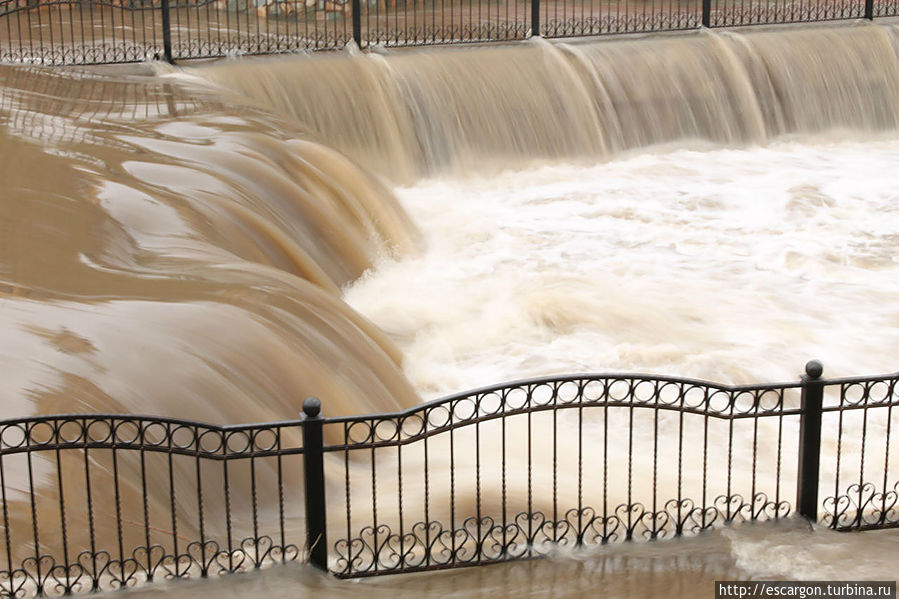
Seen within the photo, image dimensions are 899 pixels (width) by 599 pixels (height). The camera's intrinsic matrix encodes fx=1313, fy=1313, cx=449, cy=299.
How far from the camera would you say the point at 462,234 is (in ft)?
49.2

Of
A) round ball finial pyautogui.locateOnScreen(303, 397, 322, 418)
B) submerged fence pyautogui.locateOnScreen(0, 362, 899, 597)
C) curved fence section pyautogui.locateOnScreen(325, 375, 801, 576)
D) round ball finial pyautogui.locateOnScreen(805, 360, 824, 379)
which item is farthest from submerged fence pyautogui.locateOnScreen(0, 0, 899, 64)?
round ball finial pyautogui.locateOnScreen(805, 360, 824, 379)

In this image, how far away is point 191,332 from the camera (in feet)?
26.0

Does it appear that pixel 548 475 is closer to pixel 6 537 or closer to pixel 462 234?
pixel 6 537

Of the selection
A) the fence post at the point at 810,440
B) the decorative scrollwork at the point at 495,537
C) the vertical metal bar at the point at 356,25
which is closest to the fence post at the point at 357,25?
the vertical metal bar at the point at 356,25

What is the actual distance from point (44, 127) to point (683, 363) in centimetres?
642

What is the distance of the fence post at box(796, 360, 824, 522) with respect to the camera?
22.6 feet

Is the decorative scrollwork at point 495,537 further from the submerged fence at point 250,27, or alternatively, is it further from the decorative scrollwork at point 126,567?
the submerged fence at point 250,27

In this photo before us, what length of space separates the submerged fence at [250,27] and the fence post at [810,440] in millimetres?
11231

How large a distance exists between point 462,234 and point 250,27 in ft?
24.8

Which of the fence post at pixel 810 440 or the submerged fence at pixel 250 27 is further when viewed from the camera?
the submerged fence at pixel 250 27

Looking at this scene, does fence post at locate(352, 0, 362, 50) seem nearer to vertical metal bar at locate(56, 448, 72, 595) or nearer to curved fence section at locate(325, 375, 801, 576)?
curved fence section at locate(325, 375, 801, 576)

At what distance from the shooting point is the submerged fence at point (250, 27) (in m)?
17.3

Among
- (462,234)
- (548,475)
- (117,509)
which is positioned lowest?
(548,475)

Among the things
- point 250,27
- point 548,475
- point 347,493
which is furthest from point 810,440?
point 250,27
